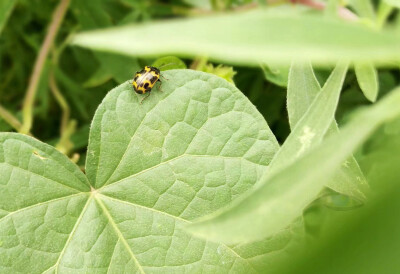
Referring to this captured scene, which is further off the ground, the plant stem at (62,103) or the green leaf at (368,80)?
the plant stem at (62,103)

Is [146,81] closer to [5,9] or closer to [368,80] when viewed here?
[368,80]

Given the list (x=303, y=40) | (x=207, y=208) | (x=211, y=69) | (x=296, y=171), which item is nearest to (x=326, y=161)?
(x=296, y=171)

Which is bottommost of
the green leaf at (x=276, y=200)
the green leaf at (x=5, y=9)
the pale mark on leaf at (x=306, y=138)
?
the green leaf at (x=276, y=200)

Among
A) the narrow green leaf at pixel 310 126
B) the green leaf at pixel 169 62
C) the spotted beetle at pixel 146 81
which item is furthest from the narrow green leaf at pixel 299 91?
the green leaf at pixel 169 62

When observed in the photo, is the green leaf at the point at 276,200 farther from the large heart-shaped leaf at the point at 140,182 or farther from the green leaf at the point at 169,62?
the green leaf at the point at 169,62

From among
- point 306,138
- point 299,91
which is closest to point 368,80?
point 299,91

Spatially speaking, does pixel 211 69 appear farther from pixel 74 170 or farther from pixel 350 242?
pixel 350 242

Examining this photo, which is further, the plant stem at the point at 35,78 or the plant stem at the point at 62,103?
the plant stem at the point at 62,103
